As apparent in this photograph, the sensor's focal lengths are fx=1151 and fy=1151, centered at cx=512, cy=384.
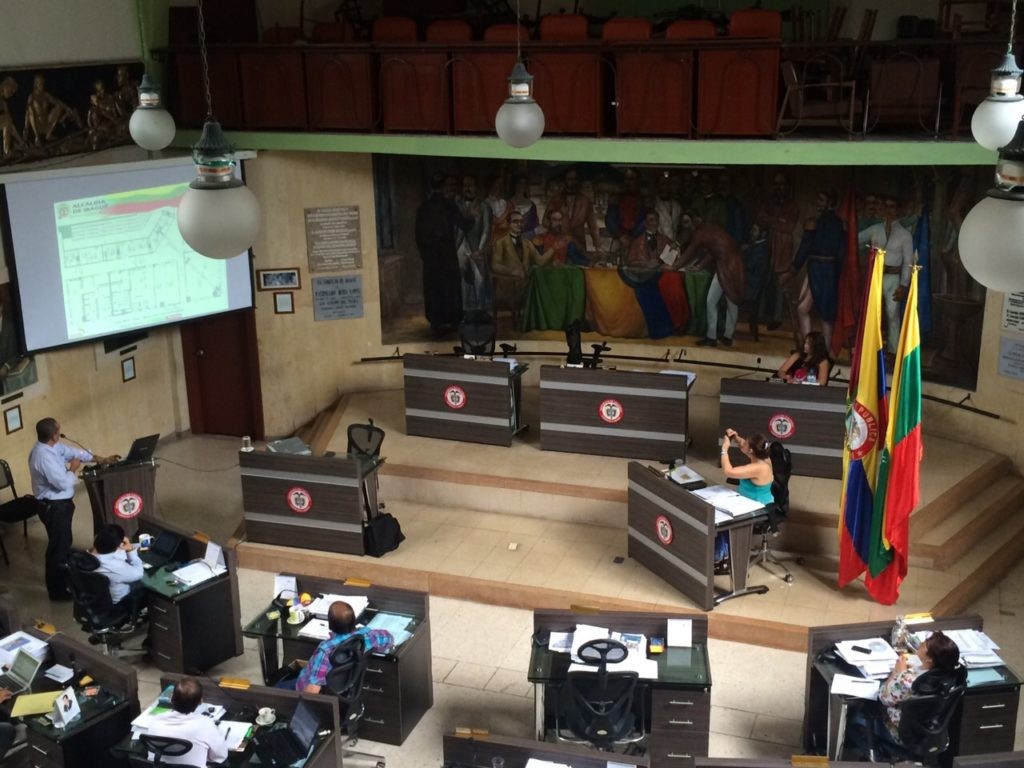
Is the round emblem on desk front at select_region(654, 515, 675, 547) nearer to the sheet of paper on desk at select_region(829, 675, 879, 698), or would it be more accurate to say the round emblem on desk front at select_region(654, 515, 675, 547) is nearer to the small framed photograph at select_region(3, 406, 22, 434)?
the sheet of paper on desk at select_region(829, 675, 879, 698)

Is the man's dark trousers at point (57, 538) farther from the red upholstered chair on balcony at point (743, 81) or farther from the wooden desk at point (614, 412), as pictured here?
the red upholstered chair on balcony at point (743, 81)

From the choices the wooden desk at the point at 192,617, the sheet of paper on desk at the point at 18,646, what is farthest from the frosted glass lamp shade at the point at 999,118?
the sheet of paper on desk at the point at 18,646

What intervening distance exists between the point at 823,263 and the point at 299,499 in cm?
622

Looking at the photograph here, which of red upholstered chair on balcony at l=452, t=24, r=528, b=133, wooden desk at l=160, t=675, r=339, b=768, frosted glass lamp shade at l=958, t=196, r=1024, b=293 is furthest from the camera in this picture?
red upholstered chair on balcony at l=452, t=24, r=528, b=133

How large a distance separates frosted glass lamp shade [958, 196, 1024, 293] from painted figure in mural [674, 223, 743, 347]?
8.80 m

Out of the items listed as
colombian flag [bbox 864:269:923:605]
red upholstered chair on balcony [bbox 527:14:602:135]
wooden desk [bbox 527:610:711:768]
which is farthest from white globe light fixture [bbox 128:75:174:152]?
colombian flag [bbox 864:269:923:605]

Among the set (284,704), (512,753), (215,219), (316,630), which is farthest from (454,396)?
(215,219)

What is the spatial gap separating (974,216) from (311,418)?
35.6 ft

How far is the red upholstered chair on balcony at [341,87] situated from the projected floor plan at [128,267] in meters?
1.72

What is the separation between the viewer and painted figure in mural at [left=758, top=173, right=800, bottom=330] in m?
12.7

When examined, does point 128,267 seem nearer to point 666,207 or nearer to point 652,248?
point 652,248

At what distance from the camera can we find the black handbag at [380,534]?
1073cm

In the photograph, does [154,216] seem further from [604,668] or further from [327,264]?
[604,668]

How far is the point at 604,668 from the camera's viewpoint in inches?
291
